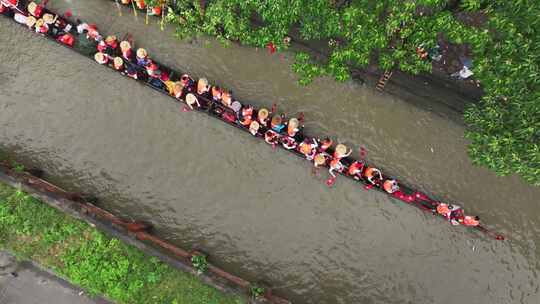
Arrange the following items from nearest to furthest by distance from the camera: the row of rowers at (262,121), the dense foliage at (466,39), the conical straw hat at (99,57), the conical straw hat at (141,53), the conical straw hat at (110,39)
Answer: the dense foliage at (466,39), the row of rowers at (262,121), the conical straw hat at (141,53), the conical straw hat at (99,57), the conical straw hat at (110,39)

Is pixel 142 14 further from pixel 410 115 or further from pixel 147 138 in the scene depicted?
pixel 410 115

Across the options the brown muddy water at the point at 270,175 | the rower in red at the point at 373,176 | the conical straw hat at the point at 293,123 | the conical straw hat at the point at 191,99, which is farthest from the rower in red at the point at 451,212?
the conical straw hat at the point at 191,99

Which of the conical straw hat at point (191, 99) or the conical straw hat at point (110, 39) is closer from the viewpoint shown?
the conical straw hat at point (191, 99)

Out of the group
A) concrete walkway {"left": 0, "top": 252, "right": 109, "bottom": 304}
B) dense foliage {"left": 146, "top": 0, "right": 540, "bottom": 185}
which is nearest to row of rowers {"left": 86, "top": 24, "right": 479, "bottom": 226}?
dense foliage {"left": 146, "top": 0, "right": 540, "bottom": 185}

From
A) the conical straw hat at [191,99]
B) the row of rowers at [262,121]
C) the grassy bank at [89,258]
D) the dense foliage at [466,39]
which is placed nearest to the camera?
the dense foliage at [466,39]

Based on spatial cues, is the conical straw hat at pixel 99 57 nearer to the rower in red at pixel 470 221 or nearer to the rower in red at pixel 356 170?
the rower in red at pixel 356 170

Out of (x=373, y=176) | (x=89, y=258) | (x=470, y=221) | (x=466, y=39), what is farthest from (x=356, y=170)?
(x=89, y=258)
